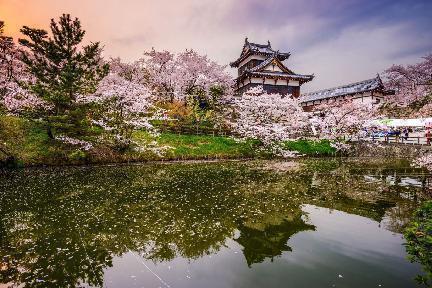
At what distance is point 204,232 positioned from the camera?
36.0 feet

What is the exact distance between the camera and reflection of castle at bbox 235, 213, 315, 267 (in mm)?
9185

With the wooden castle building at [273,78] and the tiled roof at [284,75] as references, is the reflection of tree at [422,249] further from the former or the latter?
the wooden castle building at [273,78]

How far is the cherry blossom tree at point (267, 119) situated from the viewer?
35.8m

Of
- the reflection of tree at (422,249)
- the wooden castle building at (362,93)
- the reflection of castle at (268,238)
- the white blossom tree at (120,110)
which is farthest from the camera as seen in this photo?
the wooden castle building at (362,93)

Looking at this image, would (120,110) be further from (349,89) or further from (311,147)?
(349,89)

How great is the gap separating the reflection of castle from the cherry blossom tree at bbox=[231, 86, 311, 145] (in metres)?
23.8

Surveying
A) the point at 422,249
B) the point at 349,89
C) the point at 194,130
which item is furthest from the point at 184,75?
the point at 422,249

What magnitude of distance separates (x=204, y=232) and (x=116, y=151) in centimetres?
2070

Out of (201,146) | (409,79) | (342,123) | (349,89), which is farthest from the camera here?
(409,79)

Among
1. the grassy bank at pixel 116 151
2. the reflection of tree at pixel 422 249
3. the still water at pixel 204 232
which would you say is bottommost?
the still water at pixel 204 232

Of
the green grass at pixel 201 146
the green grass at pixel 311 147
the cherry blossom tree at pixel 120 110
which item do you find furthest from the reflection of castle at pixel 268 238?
the green grass at pixel 311 147

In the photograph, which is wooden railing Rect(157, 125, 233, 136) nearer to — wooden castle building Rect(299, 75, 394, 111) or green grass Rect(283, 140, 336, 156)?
green grass Rect(283, 140, 336, 156)

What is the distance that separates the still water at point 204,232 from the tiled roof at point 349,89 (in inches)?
1411

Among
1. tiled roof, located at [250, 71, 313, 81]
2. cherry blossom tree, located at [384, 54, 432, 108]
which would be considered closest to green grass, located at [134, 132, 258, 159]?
tiled roof, located at [250, 71, 313, 81]
